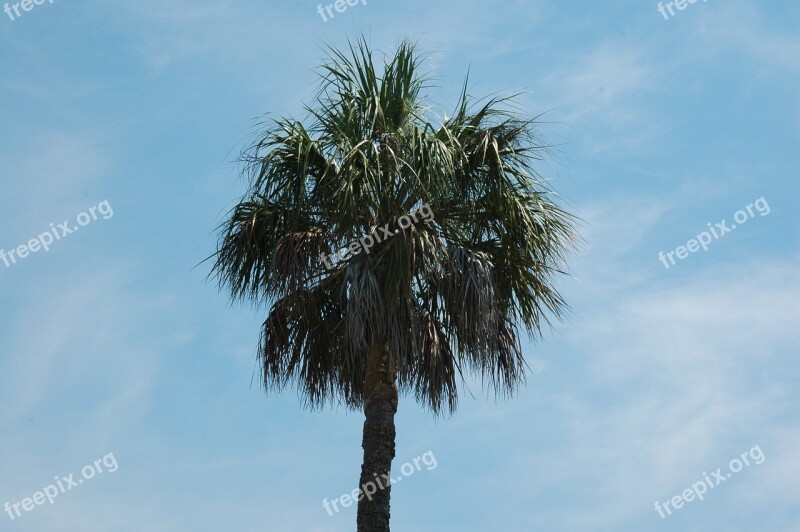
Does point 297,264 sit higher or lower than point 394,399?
higher

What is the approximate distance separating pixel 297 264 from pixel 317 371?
1.59 meters

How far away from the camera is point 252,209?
1563cm

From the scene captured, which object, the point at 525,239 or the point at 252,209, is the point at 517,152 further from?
the point at 252,209

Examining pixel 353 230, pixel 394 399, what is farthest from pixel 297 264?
pixel 394 399

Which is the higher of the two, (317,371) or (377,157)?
(377,157)

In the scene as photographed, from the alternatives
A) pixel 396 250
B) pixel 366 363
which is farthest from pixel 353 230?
pixel 366 363

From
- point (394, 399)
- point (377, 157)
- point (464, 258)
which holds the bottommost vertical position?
point (394, 399)

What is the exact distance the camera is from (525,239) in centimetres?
1541

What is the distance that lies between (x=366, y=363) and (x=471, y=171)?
2.50 meters

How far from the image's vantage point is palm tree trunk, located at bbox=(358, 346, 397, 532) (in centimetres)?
1430

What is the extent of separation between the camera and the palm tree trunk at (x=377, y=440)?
14302mm

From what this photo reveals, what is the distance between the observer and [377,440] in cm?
1462

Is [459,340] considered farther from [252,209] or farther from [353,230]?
[252,209]

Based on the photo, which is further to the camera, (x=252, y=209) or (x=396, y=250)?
(x=252, y=209)
